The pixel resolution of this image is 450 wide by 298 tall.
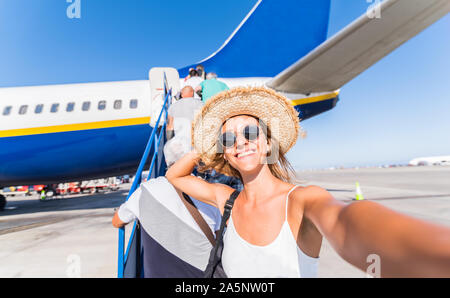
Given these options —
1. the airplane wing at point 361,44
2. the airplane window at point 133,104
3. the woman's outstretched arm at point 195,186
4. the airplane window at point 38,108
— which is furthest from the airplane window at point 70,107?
the woman's outstretched arm at point 195,186

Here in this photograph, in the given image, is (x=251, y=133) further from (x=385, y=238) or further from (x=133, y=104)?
(x=133, y=104)

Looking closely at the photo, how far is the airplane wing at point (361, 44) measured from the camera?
4.54 metres

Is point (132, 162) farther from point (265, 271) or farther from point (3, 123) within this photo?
point (265, 271)

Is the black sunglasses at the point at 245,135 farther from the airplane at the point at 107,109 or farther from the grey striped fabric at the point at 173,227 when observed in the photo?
the airplane at the point at 107,109

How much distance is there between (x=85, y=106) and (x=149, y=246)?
8430 millimetres

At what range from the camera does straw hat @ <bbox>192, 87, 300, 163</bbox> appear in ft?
4.91

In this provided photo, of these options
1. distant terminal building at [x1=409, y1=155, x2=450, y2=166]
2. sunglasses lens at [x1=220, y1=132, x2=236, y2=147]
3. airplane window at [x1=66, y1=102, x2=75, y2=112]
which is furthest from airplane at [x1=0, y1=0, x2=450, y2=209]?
distant terminal building at [x1=409, y1=155, x2=450, y2=166]

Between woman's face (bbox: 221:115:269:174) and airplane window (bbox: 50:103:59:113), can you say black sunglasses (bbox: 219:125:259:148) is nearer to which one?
woman's face (bbox: 221:115:269:174)

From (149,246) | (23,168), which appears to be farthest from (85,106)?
(149,246)

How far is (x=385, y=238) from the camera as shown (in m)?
0.70

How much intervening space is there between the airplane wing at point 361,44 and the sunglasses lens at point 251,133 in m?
4.89

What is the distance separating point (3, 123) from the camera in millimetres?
8070

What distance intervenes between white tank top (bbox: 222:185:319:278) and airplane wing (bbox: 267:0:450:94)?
17.5 ft

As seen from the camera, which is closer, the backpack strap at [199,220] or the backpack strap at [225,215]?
the backpack strap at [225,215]
